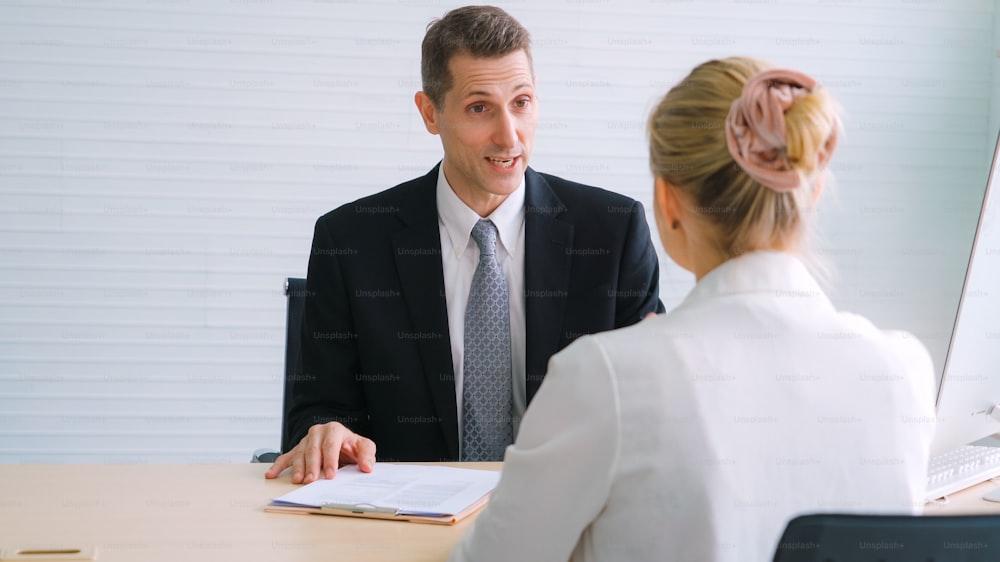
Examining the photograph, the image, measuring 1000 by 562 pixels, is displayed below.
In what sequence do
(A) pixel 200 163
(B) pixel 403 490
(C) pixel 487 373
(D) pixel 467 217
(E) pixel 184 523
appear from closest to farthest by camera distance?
1. (E) pixel 184 523
2. (B) pixel 403 490
3. (C) pixel 487 373
4. (D) pixel 467 217
5. (A) pixel 200 163

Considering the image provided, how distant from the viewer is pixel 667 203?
3.91ft

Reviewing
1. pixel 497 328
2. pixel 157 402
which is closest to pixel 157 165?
pixel 157 402

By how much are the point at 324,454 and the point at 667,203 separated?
90cm

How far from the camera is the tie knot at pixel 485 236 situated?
2211mm

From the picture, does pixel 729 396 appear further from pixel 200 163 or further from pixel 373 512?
pixel 200 163

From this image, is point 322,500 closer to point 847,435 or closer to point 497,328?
point 497,328

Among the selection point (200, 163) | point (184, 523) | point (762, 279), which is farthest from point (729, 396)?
point (200, 163)

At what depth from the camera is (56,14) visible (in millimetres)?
3805

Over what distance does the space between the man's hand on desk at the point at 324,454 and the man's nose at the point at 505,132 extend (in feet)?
2.40

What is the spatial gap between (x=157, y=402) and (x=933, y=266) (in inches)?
126

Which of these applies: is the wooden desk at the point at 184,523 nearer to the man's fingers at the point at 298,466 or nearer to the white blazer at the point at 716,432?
the man's fingers at the point at 298,466

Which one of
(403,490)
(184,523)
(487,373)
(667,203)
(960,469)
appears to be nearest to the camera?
(667,203)

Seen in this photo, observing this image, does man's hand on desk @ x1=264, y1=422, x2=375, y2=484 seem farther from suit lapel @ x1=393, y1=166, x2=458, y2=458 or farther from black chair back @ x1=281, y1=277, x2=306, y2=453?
black chair back @ x1=281, y1=277, x2=306, y2=453

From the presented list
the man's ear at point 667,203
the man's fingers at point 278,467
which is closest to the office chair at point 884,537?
the man's ear at point 667,203
